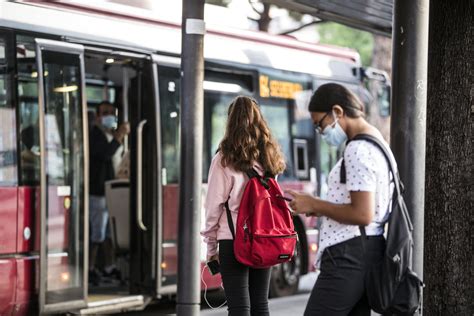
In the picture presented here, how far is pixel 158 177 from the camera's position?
11016 mm

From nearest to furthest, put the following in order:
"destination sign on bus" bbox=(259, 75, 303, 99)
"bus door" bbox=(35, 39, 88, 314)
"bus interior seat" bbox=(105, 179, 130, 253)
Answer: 1. "bus door" bbox=(35, 39, 88, 314)
2. "bus interior seat" bbox=(105, 179, 130, 253)
3. "destination sign on bus" bbox=(259, 75, 303, 99)

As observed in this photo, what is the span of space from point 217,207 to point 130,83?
529 cm

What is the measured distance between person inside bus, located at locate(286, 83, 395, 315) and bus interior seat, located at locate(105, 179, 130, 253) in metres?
6.43

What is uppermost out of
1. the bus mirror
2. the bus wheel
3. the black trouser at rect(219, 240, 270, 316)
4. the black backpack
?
the bus mirror

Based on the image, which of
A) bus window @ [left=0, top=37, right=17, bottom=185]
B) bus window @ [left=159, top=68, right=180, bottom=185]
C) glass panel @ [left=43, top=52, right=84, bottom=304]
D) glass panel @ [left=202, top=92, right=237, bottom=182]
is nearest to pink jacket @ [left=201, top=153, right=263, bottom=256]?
bus window @ [left=0, top=37, right=17, bottom=185]

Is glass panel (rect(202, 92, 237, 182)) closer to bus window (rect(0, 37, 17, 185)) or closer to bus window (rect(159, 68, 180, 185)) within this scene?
bus window (rect(159, 68, 180, 185))

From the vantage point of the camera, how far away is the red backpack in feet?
20.9

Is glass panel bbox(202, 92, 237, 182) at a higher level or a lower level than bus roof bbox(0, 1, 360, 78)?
lower

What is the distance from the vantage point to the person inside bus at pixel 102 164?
1201cm

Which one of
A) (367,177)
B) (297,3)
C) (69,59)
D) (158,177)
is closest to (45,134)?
(69,59)

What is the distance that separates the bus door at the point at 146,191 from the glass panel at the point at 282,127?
225cm

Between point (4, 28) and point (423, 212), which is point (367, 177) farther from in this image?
point (4, 28)

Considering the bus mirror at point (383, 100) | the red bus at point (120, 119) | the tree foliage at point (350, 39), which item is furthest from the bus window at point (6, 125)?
the tree foliage at point (350, 39)

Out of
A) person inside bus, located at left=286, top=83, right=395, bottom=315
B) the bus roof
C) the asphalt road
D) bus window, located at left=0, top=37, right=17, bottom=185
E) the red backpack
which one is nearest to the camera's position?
person inside bus, located at left=286, top=83, right=395, bottom=315
